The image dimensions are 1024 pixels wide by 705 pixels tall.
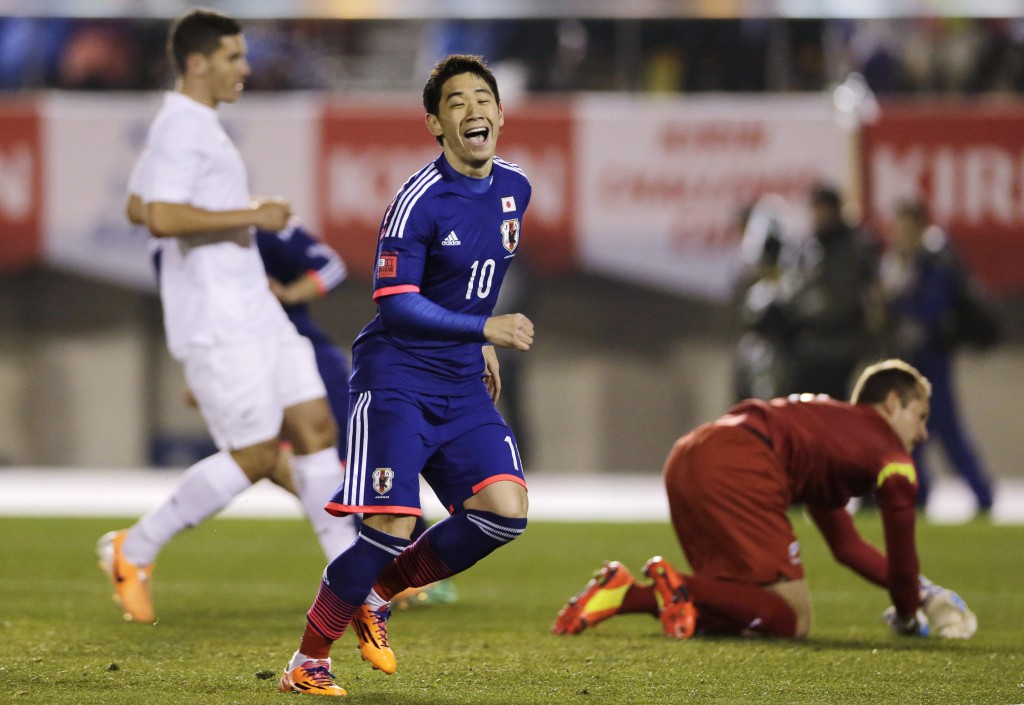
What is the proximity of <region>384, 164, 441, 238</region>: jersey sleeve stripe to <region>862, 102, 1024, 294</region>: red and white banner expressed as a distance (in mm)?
9622

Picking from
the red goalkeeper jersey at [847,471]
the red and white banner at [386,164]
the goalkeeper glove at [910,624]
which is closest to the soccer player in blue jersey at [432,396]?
the red goalkeeper jersey at [847,471]

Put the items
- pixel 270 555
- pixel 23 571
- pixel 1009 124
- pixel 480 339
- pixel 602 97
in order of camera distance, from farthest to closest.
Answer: pixel 602 97 → pixel 1009 124 → pixel 270 555 → pixel 23 571 → pixel 480 339

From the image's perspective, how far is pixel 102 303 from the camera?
14.8 meters

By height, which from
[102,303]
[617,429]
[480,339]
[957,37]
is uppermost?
[957,37]

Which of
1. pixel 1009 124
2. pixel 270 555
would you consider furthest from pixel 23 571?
pixel 1009 124

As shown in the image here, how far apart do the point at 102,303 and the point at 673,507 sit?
32.4 feet

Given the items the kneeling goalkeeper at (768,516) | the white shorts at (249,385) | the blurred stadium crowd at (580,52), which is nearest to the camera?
the kneeling goalkeeper at (768,516)

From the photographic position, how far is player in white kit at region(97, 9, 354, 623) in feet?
19.8

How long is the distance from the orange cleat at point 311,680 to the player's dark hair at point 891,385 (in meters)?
2.37

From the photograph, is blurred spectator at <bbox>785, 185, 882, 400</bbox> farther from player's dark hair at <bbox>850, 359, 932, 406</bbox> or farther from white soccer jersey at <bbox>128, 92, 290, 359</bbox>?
white soccer jersey at <bbox>128, 92, 290, 359</bbox>

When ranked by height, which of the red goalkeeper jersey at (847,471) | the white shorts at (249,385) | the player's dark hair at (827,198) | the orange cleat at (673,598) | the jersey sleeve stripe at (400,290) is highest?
the jersey sleeve stripe at (400,290)

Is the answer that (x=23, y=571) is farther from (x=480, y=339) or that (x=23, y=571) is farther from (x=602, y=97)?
(x=602, y=97)

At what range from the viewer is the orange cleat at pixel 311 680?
450 centimetres

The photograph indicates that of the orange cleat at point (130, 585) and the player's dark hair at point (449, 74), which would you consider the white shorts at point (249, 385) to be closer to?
the orange cleat at point (130, 585)
